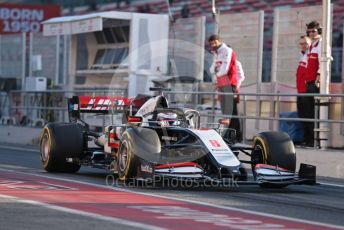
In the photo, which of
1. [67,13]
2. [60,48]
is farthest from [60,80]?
[67,13]

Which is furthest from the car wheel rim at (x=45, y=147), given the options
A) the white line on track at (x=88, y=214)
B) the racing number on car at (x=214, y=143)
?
the white line on track at (x=88, y=214)

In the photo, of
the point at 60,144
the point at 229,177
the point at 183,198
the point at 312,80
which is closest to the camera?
the point at 183,198

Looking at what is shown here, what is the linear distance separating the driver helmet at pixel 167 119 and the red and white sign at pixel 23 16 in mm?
28832

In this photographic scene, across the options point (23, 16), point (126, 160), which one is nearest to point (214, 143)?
point (126, 160)

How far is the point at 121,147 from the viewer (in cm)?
1172

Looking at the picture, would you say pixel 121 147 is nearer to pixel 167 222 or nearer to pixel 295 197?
pixel 295 197

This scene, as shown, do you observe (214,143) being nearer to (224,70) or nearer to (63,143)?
(63,143)

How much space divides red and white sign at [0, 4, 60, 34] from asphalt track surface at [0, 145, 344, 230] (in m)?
28.3

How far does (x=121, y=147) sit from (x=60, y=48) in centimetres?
1772

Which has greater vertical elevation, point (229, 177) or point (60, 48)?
point (60, 48)

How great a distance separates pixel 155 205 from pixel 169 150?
1.94 m

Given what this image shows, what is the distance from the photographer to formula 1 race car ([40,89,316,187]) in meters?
11.1

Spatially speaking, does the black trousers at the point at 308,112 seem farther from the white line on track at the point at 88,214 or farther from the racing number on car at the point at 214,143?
the white line on track at the point at 88,214

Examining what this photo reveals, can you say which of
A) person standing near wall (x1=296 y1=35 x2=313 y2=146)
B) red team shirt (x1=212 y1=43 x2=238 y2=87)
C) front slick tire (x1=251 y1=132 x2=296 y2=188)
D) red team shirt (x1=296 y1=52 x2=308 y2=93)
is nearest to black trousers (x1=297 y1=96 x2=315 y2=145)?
person standing near wall (x1=296 y1=35 x2=313 y2=146)
